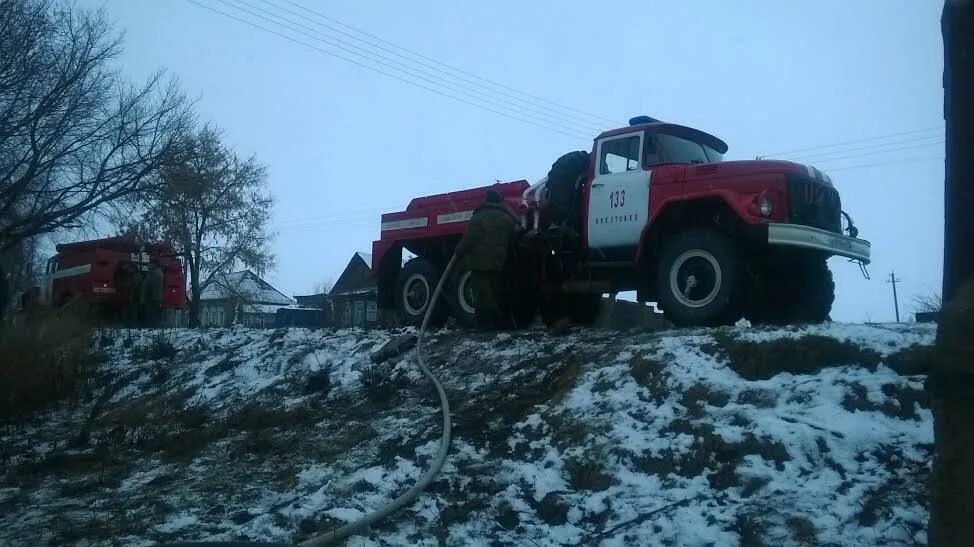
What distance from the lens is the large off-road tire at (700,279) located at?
880cm

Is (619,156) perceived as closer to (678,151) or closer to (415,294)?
(678,151)

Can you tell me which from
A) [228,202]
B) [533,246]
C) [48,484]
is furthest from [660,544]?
[228,202]

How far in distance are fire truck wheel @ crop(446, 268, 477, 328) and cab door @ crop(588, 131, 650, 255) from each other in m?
2.12

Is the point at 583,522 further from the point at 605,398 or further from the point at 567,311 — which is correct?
the point at 567,311

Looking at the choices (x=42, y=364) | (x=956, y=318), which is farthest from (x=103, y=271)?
(x=956, y=318)

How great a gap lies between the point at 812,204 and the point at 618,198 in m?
2.22

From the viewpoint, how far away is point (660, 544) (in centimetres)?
512

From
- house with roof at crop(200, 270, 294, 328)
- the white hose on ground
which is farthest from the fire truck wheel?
house with roof at crop(200, 270, 294, 328)

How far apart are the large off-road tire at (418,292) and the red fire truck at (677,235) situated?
1.25 feet

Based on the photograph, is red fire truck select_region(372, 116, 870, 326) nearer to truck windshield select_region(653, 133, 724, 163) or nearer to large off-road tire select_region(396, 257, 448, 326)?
truck windshield select_region(653, 133, 724, 163)

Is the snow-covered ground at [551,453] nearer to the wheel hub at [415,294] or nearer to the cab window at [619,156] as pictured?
the cab window at [619,156]

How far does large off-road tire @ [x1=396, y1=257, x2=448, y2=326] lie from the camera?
1251cm

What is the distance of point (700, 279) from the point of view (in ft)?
30.0

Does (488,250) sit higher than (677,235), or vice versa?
(677,235)
